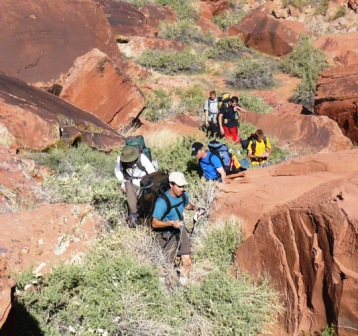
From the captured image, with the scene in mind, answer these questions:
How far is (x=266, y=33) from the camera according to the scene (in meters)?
23.5

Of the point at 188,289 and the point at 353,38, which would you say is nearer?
the point at 188,289

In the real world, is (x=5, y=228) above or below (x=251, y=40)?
above

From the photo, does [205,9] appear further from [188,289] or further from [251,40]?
[188,289]

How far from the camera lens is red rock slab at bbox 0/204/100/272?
Answer: 15.1 feet

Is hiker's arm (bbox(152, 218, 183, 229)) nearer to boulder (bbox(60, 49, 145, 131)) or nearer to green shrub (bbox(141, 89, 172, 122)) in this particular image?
boulder (bbox(60, 49, 145, 131))

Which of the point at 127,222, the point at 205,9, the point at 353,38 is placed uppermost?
the point at 127,222

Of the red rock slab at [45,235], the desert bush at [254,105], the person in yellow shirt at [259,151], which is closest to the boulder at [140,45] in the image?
the desert bush at [254,105]

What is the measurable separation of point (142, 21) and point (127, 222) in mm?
18779

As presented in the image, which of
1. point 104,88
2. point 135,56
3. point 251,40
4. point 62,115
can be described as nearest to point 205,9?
point 251,40

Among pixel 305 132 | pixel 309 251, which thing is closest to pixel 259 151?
pixel 305 132

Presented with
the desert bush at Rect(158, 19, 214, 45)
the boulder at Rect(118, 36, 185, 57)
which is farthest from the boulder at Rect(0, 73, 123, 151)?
the desert bush at Rect(158, 19, 214, 45)

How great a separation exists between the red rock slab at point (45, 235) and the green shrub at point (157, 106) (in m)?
8.81

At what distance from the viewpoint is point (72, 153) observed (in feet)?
27.0

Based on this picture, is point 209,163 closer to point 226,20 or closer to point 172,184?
point 172,184
